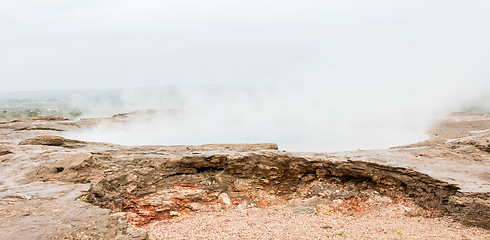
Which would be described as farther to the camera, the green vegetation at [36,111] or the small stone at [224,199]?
the green vegetation at [36,111]

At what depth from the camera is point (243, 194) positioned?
8062 mm

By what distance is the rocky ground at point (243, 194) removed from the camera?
564 cm

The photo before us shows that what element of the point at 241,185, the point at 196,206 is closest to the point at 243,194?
the point at 241,185

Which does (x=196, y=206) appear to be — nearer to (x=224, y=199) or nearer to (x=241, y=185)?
(x=224, y=199)

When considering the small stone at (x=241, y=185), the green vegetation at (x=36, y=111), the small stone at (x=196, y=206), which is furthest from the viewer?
the green vegetation at (x=36, y=111)

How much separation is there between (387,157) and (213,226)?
202 inches

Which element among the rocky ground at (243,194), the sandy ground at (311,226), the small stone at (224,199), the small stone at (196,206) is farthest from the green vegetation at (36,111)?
the sandy ground at (311,226)

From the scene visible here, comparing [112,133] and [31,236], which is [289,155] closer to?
[31,236]

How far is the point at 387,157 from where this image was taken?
8492 millimetres

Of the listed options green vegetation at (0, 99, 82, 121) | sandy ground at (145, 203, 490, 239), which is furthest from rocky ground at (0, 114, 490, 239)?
green vegetation at (0, 99, 82, 121)

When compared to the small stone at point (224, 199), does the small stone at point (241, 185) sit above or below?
above

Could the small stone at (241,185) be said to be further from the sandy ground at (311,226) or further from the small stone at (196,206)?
the small stone at (196,206)

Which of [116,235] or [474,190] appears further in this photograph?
[474,190]

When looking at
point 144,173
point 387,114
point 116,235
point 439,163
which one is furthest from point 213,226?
point 387,114
